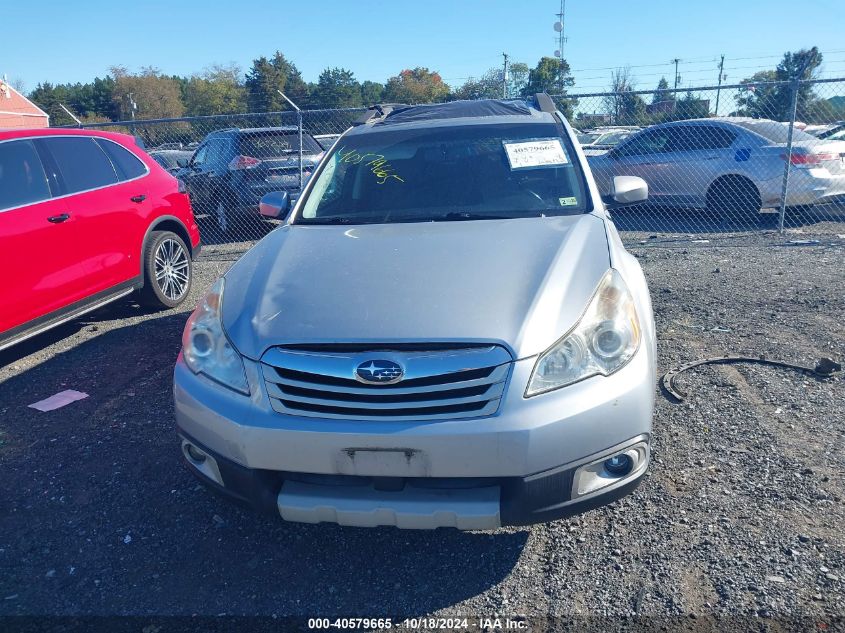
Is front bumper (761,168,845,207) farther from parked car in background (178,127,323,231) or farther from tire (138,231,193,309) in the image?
tire (138,231,193,309)

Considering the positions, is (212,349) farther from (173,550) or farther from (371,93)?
(371,93)

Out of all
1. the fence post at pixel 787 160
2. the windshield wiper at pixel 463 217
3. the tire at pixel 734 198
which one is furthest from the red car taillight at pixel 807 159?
the windshield wiper at pixel 463 217

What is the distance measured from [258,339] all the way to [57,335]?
13.9 feet

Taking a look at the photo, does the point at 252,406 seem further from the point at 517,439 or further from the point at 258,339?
the point at 517,439

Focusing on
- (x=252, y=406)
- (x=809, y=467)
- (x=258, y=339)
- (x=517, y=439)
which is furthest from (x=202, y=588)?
(x=809, y=467)

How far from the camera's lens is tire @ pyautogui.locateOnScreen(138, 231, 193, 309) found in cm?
612

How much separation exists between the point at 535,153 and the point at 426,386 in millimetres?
2141

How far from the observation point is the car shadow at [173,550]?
8.51ft

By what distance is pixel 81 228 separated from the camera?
521 cm

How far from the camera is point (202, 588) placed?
8.72 feet

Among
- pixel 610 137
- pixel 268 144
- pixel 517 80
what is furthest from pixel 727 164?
pixel 517 80

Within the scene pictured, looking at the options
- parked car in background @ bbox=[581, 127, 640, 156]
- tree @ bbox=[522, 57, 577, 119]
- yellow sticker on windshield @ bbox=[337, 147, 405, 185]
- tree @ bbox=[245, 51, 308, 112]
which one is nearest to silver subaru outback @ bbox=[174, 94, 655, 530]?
yellow sticker on windshield @ bbox=[337, 147, 405, 185]

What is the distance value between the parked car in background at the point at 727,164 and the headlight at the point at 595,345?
25.7 ft

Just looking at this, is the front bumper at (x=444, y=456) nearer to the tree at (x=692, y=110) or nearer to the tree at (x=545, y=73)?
the tree at (x=692, y=110)
